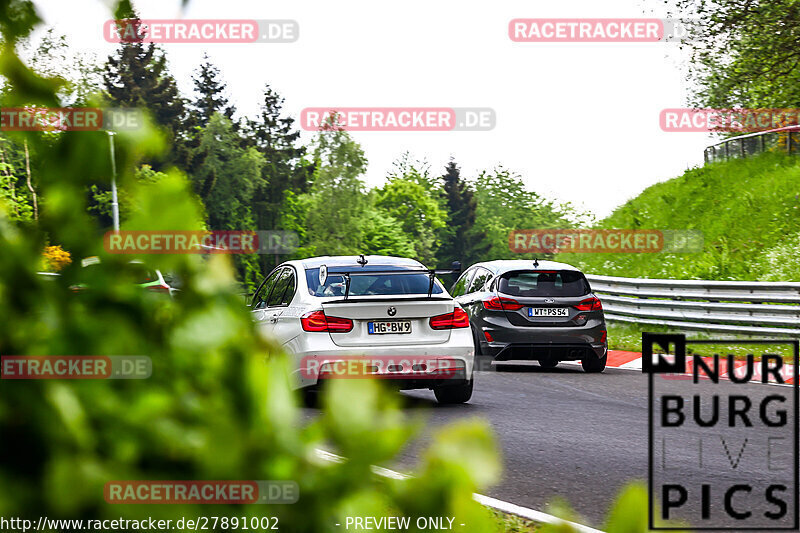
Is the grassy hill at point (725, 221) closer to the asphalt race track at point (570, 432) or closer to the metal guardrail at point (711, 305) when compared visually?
the metal guardrail at point (711, 305)

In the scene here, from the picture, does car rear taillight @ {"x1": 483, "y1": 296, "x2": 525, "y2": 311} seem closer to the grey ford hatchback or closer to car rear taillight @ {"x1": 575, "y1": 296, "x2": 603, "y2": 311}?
the grey ford hatchback

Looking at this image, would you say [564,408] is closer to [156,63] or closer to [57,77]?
[57,77]

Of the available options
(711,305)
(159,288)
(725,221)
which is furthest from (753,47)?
(159,288)

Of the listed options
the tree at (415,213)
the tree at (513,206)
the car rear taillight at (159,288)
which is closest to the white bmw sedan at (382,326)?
the car rear taillight at (159,288)

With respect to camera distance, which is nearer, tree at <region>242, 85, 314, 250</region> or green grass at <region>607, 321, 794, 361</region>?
green grass at <region>607, 321, 794, 361</region>

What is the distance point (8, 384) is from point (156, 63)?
68026 millimetres

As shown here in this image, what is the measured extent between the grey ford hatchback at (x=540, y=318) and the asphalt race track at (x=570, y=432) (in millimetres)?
446

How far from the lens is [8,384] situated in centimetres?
92

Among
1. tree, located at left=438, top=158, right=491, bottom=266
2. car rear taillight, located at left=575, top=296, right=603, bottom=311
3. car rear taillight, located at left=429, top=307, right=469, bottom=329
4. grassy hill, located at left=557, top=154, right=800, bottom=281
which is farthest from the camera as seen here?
tree, located at left=438, top=158, right=491, bottom=266

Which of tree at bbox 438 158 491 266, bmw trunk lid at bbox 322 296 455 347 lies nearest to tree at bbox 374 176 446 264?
tree at bbox 438 158 491 266

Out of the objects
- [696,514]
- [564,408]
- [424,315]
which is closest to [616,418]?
[564,408]

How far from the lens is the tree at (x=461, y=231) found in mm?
99250

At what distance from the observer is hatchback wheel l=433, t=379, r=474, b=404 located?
33.0 feet

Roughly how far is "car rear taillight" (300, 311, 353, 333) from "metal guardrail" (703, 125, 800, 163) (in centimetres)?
2145
